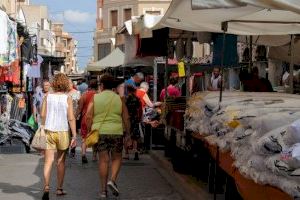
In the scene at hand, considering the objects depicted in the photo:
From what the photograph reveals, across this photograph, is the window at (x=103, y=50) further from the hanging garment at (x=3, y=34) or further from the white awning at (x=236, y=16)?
the white awning at (x=236, y=16)

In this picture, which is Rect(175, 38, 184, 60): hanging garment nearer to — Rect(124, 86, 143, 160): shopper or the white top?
Rect(124, 86, 143, 160): shopper

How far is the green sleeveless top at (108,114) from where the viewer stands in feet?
29.0

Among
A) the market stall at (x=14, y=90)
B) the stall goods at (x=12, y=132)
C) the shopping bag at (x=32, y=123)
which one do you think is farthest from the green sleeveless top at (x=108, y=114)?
the shopping bag at (x=32, y=123)

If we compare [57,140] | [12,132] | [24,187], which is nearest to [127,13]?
[12,132]

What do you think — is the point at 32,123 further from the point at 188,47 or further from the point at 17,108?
the point at 188,47

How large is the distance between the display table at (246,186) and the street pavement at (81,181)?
2.07 meters

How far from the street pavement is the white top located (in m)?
1.04

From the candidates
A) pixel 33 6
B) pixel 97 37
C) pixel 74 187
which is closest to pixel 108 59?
pixel 74 187

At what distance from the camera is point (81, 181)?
10.5 metres

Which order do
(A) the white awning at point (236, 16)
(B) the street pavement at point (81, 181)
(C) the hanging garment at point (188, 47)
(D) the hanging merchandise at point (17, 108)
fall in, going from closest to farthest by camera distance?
(A) the white awning at point (236, 16) < (B) the street pavement at point (81, 181) < (C) the hanging garment at point (188, 47) < (D) the hanging merchandise at point (17, 108)

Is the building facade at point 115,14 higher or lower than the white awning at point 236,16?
higher

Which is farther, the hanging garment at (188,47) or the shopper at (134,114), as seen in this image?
the shopper at (134,114)

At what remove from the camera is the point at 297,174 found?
4.26 meters

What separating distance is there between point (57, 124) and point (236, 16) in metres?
3.11
